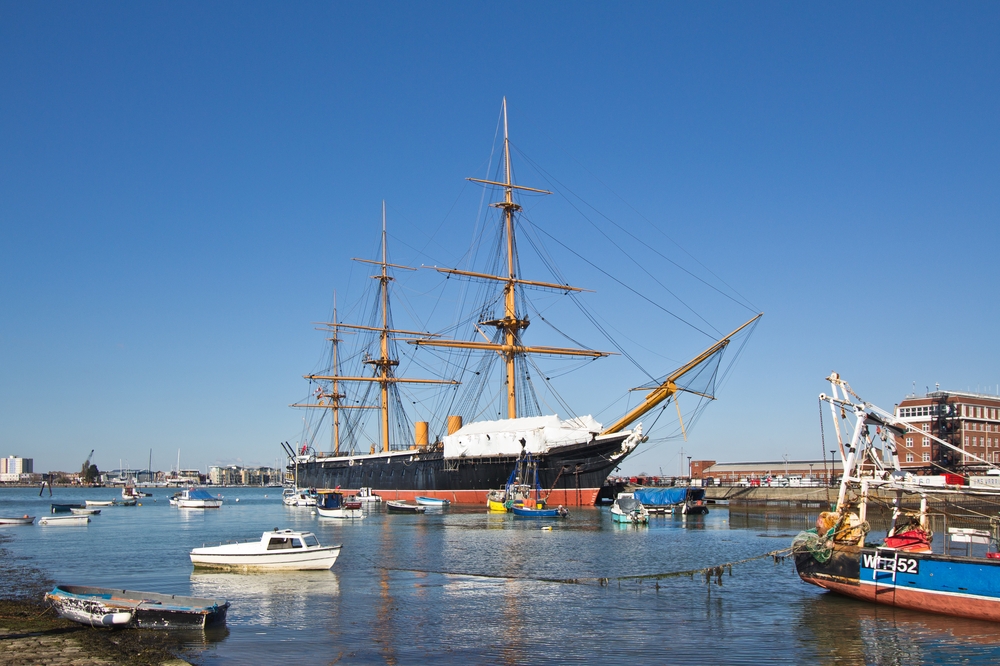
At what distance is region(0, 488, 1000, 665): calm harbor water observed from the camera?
19922 mm

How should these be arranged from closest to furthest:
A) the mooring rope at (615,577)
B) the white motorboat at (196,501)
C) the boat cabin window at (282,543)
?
the mooring rope at (615,577) < the boat cabin window at (282,543) < the white motorboat at (196,501)

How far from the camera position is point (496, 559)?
38.5 m

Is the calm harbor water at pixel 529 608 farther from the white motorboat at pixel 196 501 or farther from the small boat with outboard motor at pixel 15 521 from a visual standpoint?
the white motorboat at pixel 196 501

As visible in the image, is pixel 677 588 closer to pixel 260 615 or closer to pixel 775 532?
pixel 260 615

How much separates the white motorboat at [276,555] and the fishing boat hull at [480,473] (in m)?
44.5

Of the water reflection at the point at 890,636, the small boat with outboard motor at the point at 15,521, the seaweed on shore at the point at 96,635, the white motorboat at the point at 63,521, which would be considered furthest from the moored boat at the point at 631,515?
the small boat with outboard motor at the point at 15,521

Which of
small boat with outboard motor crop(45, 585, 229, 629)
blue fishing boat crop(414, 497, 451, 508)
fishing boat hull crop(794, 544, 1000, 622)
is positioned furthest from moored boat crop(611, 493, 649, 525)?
small boat with outboard motor crop(45, 585, 229, 629)

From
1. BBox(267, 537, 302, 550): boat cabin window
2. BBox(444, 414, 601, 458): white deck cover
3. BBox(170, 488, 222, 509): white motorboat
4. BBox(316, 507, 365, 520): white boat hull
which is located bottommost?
BBox(170, 488, 222, 509): white motorboat

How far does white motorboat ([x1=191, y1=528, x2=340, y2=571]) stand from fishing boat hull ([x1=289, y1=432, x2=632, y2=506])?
4448cm

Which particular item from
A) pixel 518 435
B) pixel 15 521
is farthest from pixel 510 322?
pixel 15 521

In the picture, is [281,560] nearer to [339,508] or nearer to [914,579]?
[914,579]

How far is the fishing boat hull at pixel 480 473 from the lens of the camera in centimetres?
7719

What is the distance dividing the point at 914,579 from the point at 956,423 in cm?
8976

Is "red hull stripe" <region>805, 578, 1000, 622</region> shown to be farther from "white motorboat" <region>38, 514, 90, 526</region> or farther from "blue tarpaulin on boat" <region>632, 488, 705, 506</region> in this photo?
"white motorboat" <region>38, 514, 90, 526</region>
